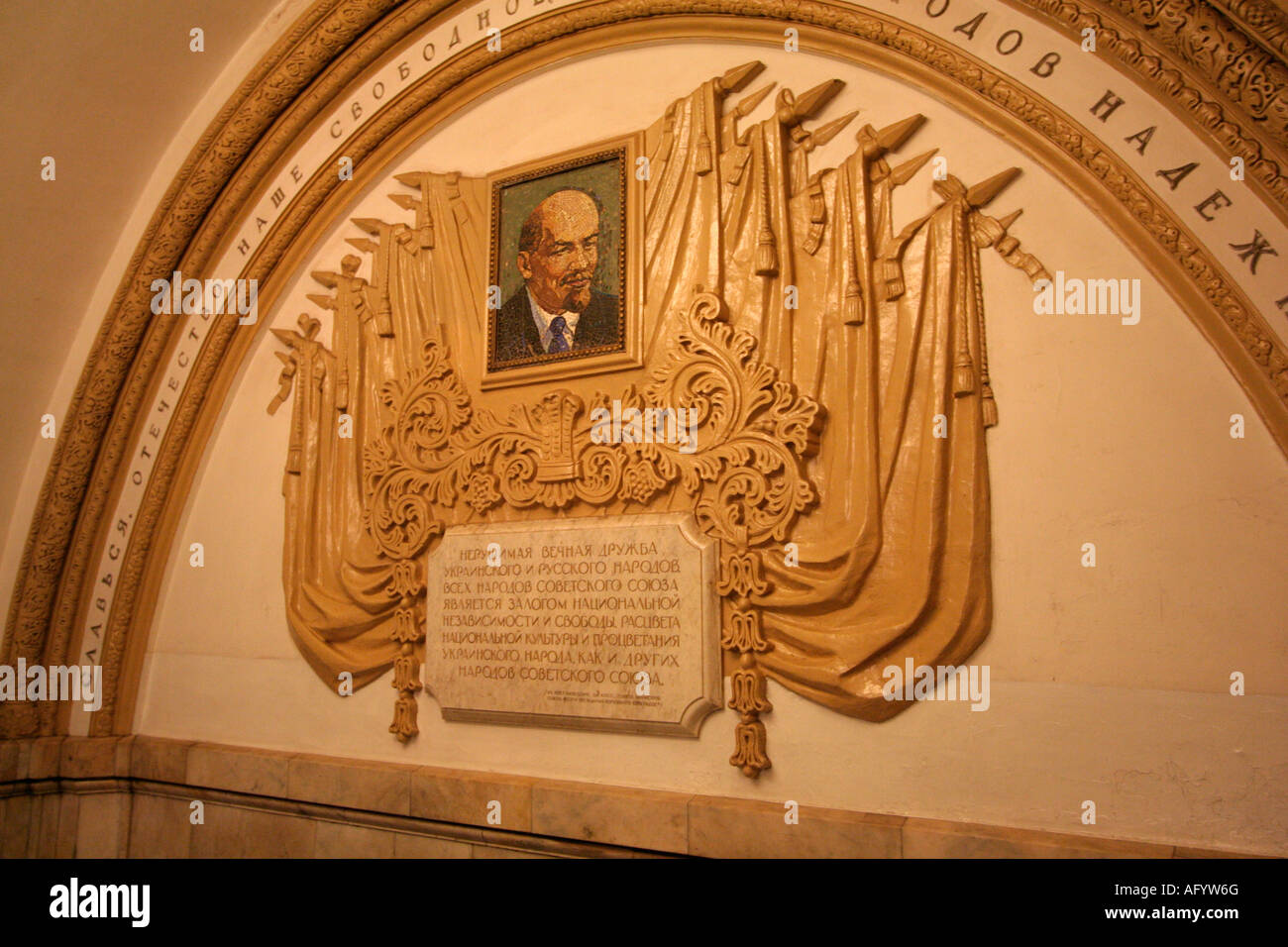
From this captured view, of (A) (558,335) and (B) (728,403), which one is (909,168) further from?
(A) (558,335)

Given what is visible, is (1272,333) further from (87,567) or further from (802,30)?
(87,567)

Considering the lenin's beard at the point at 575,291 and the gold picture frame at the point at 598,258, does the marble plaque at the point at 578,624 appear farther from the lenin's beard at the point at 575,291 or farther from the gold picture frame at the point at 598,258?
the lenin's beard at the point at 575,291

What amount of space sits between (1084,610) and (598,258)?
194 centimetres

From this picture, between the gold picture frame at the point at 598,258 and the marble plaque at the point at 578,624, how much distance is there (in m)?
0.56

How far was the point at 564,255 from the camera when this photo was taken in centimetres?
340

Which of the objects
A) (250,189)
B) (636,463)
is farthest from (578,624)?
(250,189)

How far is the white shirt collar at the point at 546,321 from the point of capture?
334 centimetres

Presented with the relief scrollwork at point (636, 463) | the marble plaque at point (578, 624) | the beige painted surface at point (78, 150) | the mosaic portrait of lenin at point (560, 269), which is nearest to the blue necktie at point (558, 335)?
the mosaic portrait of lenin at point (560, 269)

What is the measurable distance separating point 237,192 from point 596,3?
75.5 inches

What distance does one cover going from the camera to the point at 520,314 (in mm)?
3465

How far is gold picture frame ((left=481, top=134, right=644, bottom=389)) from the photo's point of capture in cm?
324

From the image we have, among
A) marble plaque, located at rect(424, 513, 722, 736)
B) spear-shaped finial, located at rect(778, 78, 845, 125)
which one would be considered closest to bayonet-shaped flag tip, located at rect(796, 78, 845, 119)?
spear-shaped finial, located at rect(778, 78, 845, 125)

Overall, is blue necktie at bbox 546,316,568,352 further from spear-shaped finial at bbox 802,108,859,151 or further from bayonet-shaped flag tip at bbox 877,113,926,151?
bayonet-shaped flag tip at bbox 877,113,926,151

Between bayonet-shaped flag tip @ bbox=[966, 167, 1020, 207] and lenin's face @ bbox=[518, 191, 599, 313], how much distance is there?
50.3 inches
